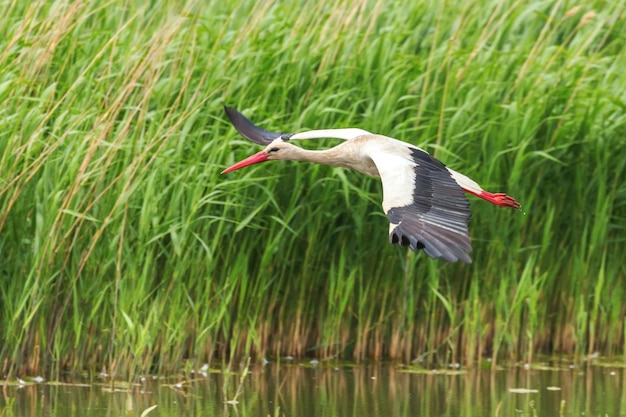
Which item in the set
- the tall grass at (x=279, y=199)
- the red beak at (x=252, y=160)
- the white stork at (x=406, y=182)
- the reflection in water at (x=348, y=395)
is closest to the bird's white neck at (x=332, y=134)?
the white stork at (x=406, y=182)

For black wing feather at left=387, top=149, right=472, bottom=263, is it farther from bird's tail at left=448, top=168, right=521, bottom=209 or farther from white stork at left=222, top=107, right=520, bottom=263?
bird's tail at left=448, top=168, right=521, bottom=209

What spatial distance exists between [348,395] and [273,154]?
4.82ft

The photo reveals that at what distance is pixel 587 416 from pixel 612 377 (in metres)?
1.22

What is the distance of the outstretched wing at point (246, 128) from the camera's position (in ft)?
26.1

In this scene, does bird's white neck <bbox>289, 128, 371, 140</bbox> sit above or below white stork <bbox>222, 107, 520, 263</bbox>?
above

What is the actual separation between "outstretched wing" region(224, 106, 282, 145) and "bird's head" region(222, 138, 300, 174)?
0.22 m

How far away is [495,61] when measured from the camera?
9109 mm

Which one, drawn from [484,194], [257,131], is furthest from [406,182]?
[257,131]

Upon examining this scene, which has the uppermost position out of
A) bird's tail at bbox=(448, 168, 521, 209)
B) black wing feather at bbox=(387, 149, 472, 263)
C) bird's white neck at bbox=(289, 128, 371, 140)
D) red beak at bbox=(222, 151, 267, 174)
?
bird's white neck at bbox=(289, 128, 371, 140)

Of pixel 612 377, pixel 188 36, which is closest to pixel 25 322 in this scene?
pixel 188 36

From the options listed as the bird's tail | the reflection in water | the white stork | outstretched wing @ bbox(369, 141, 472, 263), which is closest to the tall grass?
the reflection in water

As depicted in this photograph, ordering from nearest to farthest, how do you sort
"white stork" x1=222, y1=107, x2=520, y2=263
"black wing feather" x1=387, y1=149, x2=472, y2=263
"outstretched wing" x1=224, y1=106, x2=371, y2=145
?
"black wing feather" x1=387, y1=149, x2=472, y2=263, "white stork" x1=222, y1=107, x2=520, y2=263, "outstretched wing" x1=224, y1=106, x2=371, y2=145

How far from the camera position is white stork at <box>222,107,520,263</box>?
5805 millimetres

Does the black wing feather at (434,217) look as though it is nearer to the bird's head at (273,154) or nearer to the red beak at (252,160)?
the bird's head at (273,154)
